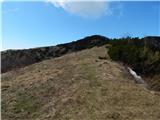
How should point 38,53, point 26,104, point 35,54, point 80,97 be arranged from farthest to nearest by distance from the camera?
point 38,53 < point 35,54 < point 26,104 < point 80,97

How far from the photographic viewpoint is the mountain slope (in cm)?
1222

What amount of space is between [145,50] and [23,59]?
14465mm

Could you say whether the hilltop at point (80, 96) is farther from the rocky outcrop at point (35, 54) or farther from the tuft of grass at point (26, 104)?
the rocky outcrop at point (35, 54)

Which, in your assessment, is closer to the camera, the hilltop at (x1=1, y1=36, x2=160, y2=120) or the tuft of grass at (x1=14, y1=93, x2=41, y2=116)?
the hilltop at (x1=1, y1=36, x2=160, y2=120)

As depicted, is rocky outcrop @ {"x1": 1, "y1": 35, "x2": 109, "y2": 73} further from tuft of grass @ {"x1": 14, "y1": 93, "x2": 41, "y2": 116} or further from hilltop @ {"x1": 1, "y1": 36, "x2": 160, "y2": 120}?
tuft of grass @ {"x1": 14, "y1": 93, "x2": 41, "y2": 116}

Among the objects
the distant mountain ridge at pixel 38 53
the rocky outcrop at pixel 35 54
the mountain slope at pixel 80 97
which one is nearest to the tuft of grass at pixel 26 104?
the mountain slope at pixel 80 97

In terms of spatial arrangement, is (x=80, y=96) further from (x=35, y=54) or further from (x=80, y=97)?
(x=35, y=54)

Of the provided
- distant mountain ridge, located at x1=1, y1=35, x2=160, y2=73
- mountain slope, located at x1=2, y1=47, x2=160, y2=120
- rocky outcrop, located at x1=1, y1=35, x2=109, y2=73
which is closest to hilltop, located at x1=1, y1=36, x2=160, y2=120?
mountain slope, located at x1=2, y1=47, x2=160, y2=120

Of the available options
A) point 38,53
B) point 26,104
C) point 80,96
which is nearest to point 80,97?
point 80,96

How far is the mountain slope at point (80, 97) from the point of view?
1222cm

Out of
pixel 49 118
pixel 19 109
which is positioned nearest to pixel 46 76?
pixel 19 109

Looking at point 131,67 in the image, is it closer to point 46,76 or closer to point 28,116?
point 46,76

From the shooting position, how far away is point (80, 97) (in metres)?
13.7

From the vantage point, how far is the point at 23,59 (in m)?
33.9
